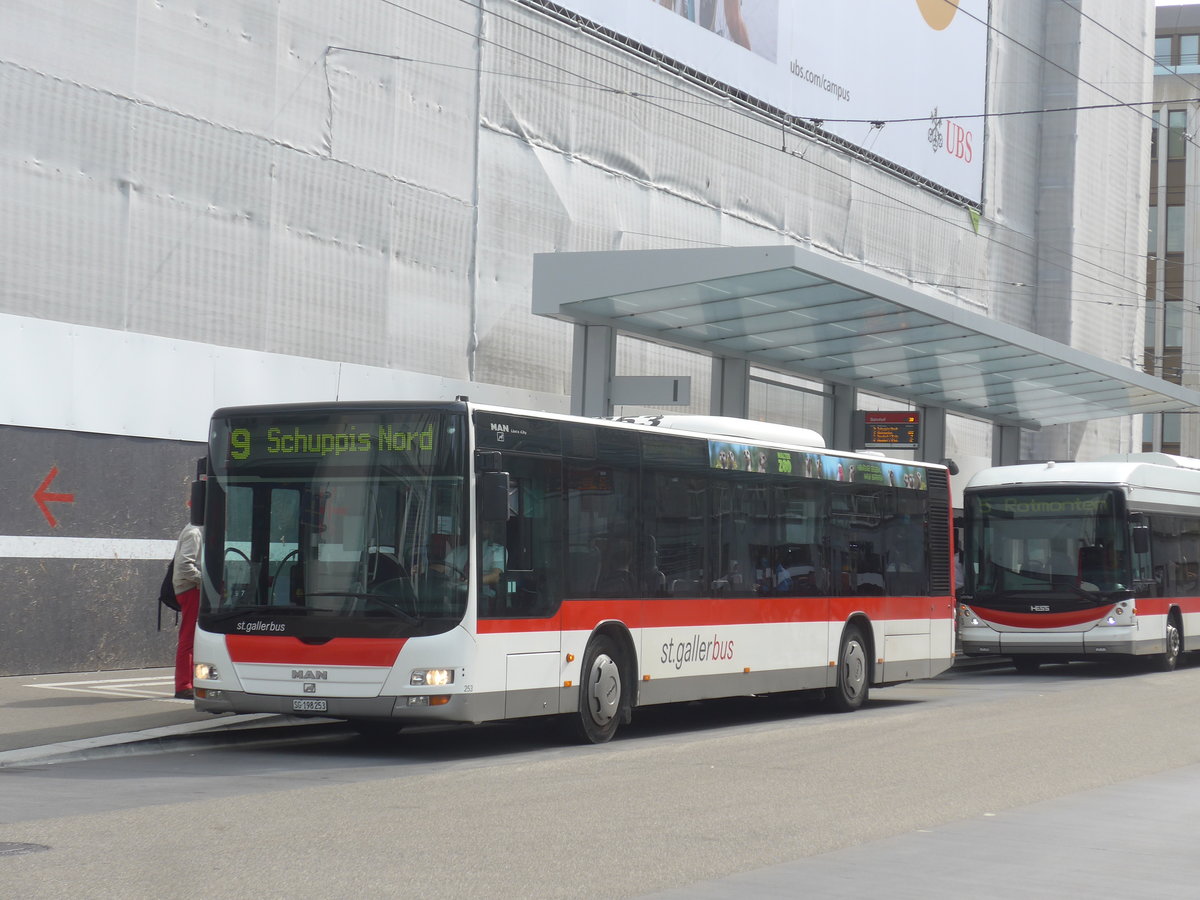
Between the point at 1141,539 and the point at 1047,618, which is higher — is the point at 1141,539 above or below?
above

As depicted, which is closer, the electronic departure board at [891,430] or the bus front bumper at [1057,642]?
A: the bus front bumper at [1057,642]

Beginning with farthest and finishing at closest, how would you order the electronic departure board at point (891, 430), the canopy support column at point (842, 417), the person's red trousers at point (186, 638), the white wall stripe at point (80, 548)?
the canopy support column at point (842, 417) → the electronic departure board at point (891, 430) → the white wall stripe at point (80, 548) → the person's red trousers at point (186, 638)

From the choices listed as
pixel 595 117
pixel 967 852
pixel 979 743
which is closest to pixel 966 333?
pixel 595 117

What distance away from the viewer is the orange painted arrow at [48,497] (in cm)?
1631

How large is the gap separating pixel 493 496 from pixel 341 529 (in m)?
1.06

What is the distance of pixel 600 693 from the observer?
42.0ft

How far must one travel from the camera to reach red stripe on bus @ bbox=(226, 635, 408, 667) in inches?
444

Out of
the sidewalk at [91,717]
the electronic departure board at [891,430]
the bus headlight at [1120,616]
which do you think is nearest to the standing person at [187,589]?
the sidewalk at [91,717]

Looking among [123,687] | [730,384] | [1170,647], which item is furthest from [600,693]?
[1170,647]

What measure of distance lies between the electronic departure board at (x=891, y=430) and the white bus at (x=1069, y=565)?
2424mm

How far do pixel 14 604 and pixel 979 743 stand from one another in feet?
29.4

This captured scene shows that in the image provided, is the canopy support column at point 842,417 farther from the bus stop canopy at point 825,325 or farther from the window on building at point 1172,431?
the window on building at point 1172,431

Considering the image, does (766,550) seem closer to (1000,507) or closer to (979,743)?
(979,743)

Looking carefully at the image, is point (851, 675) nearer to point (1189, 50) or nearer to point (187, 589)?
point (187, 589)
